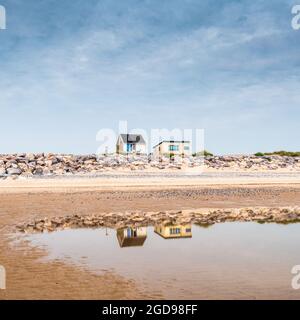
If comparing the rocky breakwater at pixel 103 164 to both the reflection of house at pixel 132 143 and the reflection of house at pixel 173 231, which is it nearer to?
the reflection of house at pixel 132 143

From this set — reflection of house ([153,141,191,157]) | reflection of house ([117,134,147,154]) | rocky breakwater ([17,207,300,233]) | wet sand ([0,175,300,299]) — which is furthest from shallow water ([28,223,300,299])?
reflection of house ([153,141,191,157])

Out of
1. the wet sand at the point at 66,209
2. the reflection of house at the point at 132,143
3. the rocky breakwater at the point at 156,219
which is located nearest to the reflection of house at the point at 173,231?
the rocky breakwater at the point at 156,219

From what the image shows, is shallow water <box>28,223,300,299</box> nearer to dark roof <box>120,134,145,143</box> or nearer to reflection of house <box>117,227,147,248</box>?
reflection of house <box>117,227,147,248</box>

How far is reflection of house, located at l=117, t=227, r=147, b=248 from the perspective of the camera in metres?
9.88

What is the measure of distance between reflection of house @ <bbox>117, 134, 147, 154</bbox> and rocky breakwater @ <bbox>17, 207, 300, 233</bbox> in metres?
48.0

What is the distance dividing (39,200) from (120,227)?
9.49m

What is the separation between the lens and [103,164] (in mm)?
43062

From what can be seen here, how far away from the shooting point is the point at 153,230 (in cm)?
1154

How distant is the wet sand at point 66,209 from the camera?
250 inches

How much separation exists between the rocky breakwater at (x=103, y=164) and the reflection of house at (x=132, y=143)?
47.4 feet

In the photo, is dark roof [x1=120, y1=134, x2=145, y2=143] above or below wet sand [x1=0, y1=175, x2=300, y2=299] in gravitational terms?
above

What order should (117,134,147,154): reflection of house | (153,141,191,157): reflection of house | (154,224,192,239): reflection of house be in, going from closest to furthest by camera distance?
1. (154,224,192,239): reflection of house
2. (117,134,147,154): reflection of house
3. (153,141,191,157): reflection of house

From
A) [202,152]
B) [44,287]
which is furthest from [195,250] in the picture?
[202,152]
